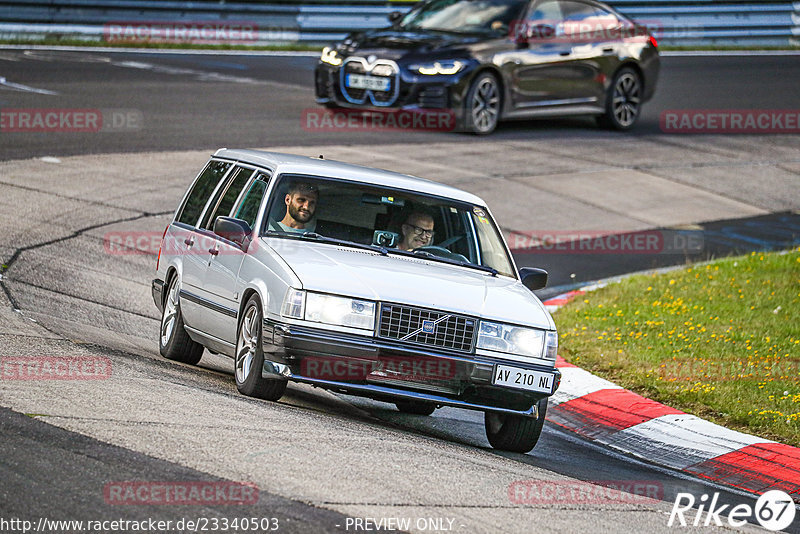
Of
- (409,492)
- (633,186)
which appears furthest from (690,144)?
(409,492)

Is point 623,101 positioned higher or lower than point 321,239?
higher

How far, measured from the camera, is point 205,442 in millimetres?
6137

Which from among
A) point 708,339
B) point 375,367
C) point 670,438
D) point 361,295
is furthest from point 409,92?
point 375,367

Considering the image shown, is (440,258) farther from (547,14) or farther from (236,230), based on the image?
(547,14)

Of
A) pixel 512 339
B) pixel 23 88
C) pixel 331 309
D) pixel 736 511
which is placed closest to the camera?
pixel 736 511

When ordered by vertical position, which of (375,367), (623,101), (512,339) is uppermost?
(623,101)

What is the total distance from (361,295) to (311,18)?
69.7 ft

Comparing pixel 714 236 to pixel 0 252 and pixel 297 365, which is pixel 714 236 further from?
pixel 297 365

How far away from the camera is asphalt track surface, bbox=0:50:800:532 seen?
5.53 m

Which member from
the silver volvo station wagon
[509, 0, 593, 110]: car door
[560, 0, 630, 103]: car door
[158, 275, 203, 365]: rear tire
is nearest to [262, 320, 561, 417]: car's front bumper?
the silver volvo station wagon

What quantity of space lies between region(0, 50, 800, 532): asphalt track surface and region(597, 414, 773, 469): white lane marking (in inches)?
10.3

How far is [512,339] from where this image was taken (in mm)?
7527

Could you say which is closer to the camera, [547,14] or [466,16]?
[466,16]

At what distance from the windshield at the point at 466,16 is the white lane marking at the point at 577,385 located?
9.65 m
